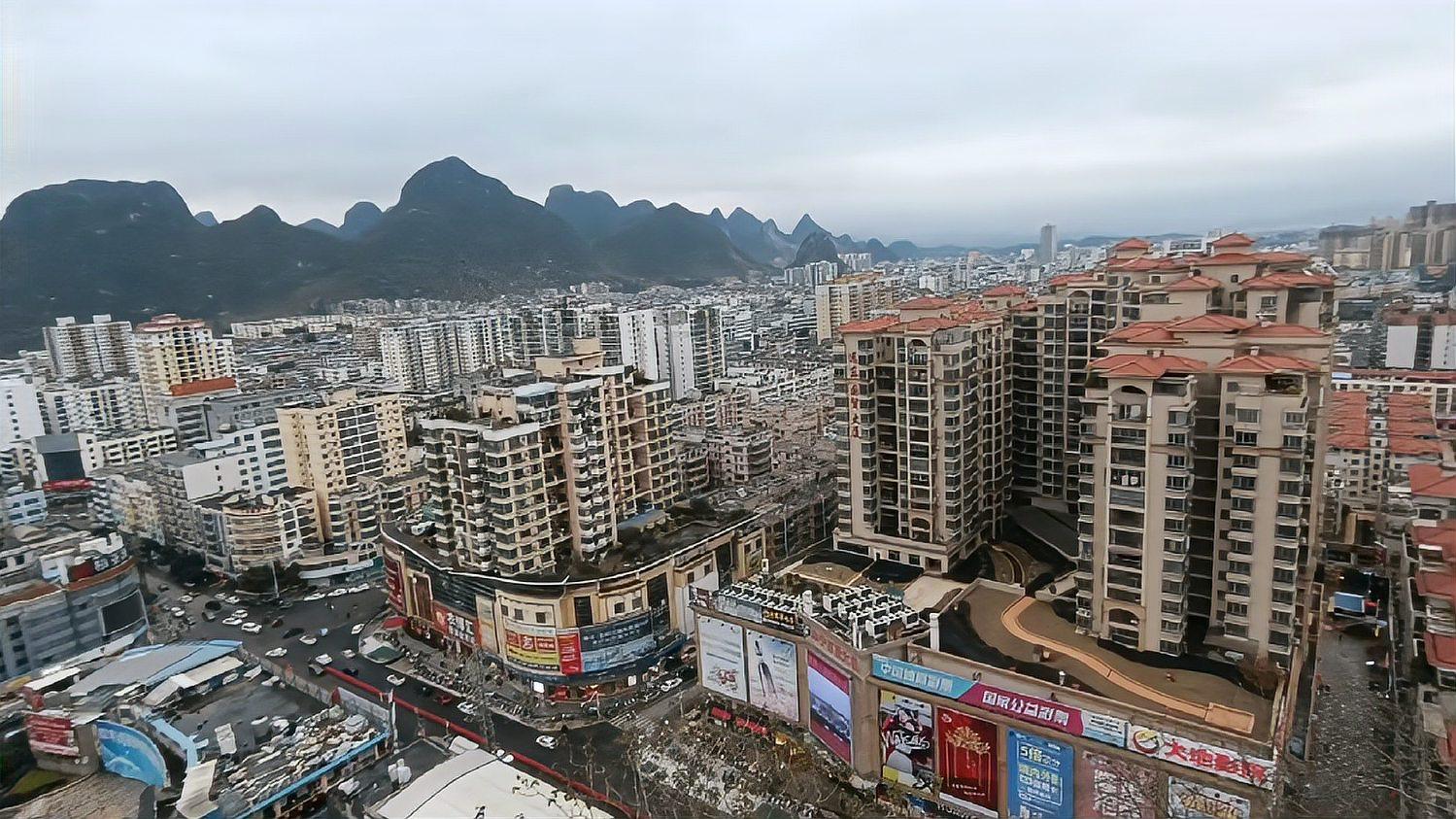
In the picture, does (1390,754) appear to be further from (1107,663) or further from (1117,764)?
(1117,764)

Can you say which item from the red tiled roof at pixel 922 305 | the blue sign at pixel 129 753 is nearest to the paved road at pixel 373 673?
the blue sign at pixel 129 753

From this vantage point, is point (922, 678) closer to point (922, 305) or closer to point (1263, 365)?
point (1263, 365)

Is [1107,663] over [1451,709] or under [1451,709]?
over

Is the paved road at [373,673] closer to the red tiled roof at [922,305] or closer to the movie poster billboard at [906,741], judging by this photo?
the movie poster billboard at [906,741]

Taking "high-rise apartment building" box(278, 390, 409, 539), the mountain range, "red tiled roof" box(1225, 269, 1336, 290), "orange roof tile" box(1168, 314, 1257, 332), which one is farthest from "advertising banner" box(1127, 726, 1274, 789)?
the mountain range

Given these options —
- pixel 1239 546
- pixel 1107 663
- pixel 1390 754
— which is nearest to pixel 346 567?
pixel 1107 663

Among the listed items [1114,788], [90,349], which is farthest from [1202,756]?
[90,349]
